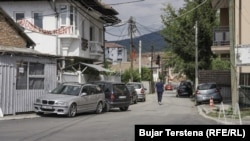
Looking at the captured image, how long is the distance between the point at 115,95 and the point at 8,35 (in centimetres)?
651

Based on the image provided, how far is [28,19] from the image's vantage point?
35719mm

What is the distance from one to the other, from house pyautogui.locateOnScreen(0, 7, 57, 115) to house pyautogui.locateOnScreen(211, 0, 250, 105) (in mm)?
8838

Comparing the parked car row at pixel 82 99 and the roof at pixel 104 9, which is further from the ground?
the roof at pixel 104 9

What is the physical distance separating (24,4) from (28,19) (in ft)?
4.03

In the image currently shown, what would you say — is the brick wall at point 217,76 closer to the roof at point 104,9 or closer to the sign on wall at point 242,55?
the roof at point 104,9

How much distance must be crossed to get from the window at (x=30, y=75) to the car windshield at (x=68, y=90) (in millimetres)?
1096

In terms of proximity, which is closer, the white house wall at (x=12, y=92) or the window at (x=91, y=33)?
the white house wall at (x=12, y=92)

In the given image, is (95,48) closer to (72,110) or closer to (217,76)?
(217,76)

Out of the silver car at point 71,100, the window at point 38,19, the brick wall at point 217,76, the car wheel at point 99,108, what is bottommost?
the car wheel at point 99,108

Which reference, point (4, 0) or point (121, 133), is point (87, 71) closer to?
point (4, 0)

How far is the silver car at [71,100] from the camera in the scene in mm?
20953

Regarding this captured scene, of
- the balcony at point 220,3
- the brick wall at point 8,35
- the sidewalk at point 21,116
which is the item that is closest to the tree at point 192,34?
the balcony at point 220,3

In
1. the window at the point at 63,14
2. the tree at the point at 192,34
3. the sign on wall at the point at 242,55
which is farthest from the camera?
the tree at the point at 192,34

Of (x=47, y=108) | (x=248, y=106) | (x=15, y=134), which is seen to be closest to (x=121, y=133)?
(x=15, y=134)
